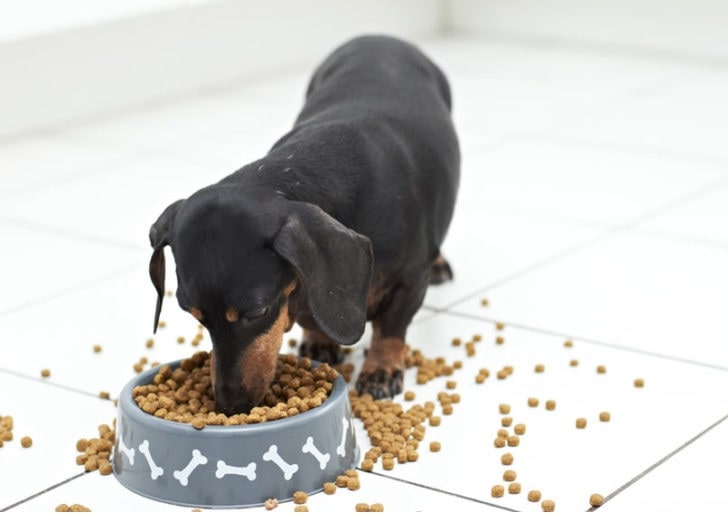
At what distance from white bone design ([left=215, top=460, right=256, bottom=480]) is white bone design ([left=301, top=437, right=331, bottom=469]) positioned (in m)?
0.10

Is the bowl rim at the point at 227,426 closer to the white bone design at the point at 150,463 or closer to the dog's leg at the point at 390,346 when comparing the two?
the white bone design at the point at 150,463

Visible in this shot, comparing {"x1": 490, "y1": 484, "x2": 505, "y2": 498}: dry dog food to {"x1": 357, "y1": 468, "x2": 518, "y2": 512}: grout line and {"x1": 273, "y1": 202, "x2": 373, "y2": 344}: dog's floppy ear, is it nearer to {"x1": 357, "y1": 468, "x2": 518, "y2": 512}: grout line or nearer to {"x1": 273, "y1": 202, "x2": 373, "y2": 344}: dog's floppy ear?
{"x1": 357, "y1": 468, "x2": 518, "y2": 512}: grout line

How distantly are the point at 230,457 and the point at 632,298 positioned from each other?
57.5 inches

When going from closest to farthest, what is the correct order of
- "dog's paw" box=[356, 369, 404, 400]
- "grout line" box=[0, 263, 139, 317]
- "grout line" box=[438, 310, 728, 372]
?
"dog's paw" box=[356, 369, 404, 400]
"grout line" box=[438, 310, 728, 372]
"grout line" box=[0, 263, 139, 317]

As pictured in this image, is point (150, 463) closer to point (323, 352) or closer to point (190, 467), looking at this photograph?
point (190, 467)

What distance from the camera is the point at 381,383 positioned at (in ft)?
9.43

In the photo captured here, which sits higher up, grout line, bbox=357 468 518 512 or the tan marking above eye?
the tan marking above eye

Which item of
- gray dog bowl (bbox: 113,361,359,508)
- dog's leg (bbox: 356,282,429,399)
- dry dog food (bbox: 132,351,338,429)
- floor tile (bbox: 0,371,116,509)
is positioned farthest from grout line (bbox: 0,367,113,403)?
dog's leg (bbox: 356,282,429,399)

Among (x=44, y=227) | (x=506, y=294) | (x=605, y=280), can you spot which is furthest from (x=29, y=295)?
(x=605, y=280)

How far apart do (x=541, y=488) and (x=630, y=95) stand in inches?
150

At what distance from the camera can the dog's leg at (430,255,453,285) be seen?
361cm

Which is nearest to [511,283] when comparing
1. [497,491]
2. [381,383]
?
[381,383]

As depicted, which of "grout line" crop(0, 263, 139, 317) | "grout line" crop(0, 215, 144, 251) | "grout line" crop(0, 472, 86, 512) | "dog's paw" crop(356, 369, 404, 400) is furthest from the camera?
"grout line" crop(0, 215, 144, 251)

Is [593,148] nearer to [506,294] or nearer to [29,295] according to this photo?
[506,294]
